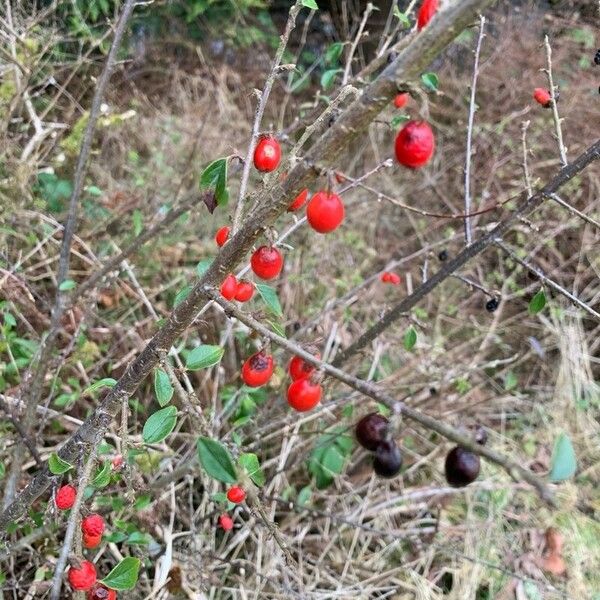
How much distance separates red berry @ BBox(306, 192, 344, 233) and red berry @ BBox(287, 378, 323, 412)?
39cm

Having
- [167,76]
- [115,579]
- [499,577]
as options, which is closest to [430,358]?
[499,577]

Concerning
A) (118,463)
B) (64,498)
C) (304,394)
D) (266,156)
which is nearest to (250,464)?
(304,394)

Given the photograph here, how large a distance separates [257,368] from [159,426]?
30cm

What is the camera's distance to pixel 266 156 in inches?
47.8

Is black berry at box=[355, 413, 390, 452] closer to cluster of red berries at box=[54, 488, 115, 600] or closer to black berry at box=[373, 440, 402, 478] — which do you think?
black berry at box=[373, 440, 402, 478]

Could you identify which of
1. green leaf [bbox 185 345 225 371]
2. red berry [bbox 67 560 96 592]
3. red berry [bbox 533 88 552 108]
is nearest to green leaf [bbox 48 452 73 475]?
red berry [bbox 67 560 96 592]

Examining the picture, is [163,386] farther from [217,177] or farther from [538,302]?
[538,302]

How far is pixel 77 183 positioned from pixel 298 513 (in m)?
1.54

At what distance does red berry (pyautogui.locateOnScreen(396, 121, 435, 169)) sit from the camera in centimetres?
90

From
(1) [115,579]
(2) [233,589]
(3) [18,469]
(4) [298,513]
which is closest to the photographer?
(1) [115,579]

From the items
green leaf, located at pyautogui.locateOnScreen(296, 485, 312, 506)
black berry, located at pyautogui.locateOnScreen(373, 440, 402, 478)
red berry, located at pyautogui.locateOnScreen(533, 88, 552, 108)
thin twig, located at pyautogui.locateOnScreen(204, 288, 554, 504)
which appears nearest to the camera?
thin twig, located at pyautogui.locateOnScreen(204, 288, 554, 504)

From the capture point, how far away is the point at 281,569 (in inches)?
89.7

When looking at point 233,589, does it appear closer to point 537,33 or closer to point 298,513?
point 298,513

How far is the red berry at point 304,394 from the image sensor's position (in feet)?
4.18
